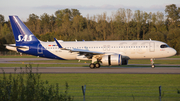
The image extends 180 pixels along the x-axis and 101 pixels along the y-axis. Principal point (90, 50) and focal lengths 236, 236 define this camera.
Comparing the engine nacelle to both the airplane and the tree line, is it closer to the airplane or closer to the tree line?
the airplane

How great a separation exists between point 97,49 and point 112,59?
3.90 metres

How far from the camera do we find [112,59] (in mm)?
29750

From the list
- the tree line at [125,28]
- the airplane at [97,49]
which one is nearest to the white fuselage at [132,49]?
the airplane at [97,49]

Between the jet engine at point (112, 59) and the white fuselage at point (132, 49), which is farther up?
the white fuselage at point (132, 49)

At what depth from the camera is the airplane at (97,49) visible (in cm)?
3119

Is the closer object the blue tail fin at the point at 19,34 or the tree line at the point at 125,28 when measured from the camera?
the blue tail fin at the point at 19,34

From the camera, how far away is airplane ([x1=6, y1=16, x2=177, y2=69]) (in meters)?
31.2

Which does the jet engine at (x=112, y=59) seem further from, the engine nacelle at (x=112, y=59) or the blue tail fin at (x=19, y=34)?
the blue tail fin at (x=19, y=34)

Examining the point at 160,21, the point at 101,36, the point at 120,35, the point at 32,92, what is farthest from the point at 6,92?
the point at 160,21

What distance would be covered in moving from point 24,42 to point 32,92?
84.6ft

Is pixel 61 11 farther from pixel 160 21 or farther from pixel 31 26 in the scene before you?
pixel 160 21

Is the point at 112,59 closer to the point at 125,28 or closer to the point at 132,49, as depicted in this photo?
the point at 132,49

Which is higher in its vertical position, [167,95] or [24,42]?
[24,42]

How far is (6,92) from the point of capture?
9789mm
